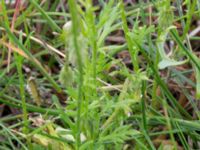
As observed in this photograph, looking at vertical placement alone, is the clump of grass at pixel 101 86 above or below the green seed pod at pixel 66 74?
below

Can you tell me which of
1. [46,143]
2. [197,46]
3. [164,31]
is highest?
[164,31]

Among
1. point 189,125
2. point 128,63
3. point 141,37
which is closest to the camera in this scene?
point 141,37

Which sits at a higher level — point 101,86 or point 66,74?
point 66,74

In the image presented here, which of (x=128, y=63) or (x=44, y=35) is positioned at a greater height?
(x=44, y=35)

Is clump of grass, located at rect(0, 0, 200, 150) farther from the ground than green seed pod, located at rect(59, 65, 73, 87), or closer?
closer

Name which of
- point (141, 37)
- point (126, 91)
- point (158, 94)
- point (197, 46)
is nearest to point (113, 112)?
point (126, 91)

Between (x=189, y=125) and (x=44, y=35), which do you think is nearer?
(x=189, y=125)

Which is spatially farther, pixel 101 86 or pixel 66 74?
pixel 101 86

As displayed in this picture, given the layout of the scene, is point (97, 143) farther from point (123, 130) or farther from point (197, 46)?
point (197, 46)

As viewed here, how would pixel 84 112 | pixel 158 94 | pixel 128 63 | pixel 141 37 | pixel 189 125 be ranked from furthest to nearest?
pixel 128 63, pixel 158 94, pixel 189 125, pixel 141 37, pixel 84 112

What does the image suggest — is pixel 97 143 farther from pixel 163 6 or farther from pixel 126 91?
pixel 163 6
